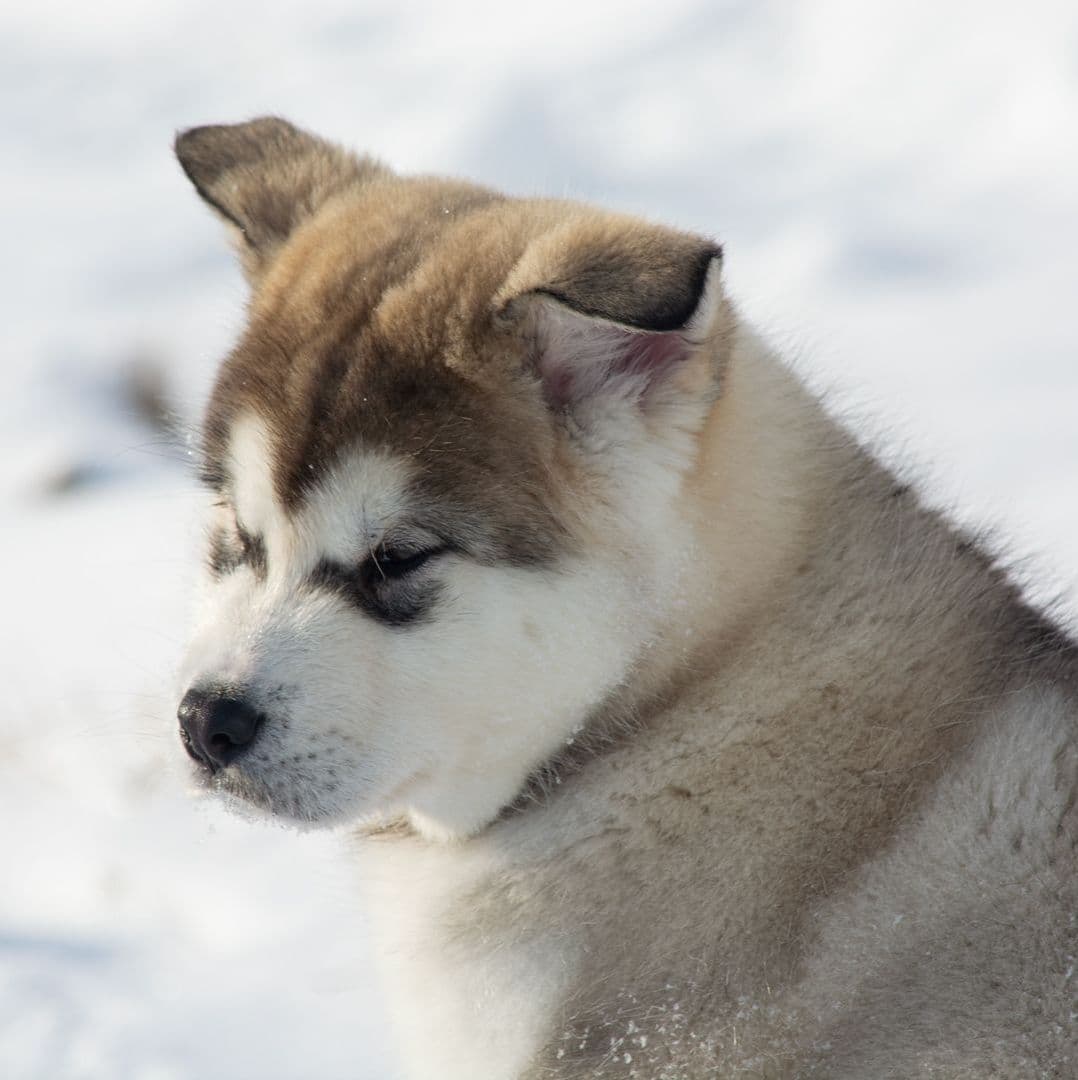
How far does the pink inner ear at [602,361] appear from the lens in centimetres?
248

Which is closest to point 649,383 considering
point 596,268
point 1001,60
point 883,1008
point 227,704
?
point 596,268

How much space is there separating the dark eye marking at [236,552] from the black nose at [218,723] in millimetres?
265

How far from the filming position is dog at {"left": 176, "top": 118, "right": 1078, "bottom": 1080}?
2.36 metres

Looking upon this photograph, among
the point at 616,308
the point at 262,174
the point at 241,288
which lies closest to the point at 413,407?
the point at 616,308

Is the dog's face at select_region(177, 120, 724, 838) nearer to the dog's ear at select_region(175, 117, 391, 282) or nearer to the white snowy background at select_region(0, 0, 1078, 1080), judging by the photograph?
the dog's ear at select_region(175, 117, 391, 282)

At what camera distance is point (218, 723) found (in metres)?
2.42

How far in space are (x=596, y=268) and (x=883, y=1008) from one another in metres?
1.25

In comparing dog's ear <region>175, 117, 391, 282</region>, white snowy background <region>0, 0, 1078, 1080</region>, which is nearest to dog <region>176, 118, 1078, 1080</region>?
dog's ear <region>175, 117, 391, 282</region>

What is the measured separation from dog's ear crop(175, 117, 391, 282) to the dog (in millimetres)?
463

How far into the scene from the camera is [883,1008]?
2.32 metres

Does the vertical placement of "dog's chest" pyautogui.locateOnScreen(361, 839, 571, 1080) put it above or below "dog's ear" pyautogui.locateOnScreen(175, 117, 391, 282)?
below

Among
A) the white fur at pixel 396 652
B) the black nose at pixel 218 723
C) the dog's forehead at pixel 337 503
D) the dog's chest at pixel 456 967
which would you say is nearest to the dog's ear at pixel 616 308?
the white fur at pixel 396 652

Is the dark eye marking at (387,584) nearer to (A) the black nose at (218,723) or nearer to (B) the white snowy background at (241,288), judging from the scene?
(A) the black nose at (218,723)

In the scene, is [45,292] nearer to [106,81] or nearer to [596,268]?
[106,81]
